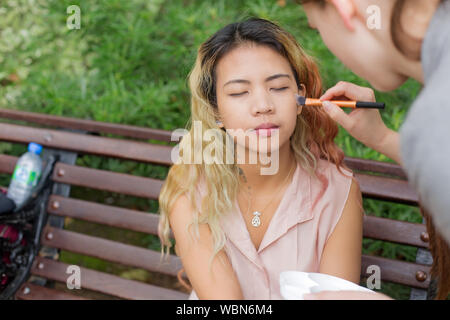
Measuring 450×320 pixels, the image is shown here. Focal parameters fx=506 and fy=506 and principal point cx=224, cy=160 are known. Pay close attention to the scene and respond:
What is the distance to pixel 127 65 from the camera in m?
3.19

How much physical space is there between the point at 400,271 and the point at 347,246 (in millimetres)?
378

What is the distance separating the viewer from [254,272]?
1.81m

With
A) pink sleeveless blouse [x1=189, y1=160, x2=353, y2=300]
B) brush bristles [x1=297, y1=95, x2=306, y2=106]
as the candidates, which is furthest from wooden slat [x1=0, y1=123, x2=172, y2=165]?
brush bristles [x1=297, y1=95, x2=306, y2=106]

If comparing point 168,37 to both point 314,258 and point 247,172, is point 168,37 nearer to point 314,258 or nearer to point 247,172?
point 247,172

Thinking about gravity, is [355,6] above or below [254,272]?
above

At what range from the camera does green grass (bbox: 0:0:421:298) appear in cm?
294

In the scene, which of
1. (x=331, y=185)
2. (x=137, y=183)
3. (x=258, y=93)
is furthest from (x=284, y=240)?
(x=137, y=183)

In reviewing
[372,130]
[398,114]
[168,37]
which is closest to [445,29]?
[372,130]

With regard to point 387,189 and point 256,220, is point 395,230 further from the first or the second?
point 256,220

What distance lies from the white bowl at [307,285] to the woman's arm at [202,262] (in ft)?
1.25

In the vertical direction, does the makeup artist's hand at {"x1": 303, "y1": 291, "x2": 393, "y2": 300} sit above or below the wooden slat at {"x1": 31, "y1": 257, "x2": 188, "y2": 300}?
above

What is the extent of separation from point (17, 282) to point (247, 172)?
1.24m

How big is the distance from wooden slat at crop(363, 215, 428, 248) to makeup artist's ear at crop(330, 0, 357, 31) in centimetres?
117

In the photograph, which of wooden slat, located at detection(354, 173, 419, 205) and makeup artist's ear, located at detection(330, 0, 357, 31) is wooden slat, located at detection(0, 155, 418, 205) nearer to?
wooden slat, located at detection(354, 173, 419, 205)
